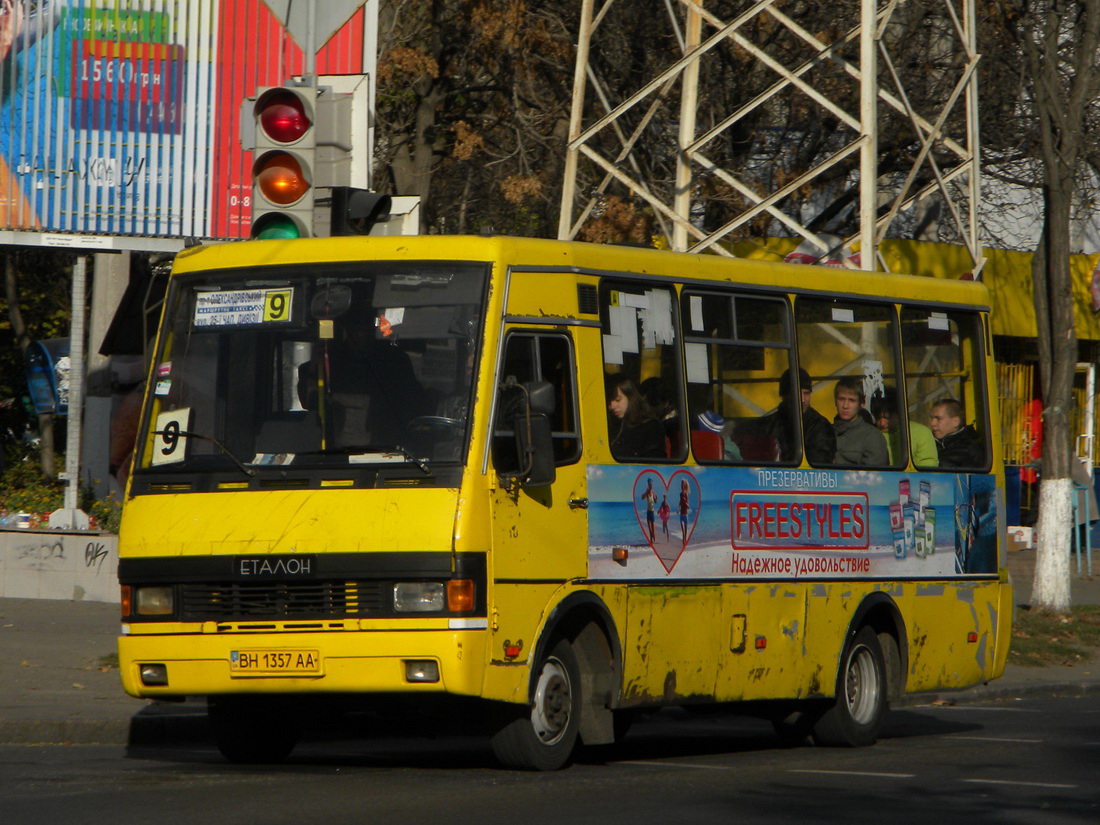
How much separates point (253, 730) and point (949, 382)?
212 inches

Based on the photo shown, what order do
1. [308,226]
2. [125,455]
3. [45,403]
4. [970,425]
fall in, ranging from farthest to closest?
[45,403] < [125,455] < [970,425] < [308,226]

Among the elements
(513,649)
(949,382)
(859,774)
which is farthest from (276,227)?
(949,382)

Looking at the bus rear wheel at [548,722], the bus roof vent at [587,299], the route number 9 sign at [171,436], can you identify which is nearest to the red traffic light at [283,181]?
the route number 9 sign at [171,436]

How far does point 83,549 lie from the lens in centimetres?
1789

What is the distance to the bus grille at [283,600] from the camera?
873 centimetres

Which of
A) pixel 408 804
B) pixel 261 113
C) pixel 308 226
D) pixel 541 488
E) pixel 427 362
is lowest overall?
pixel 408 804

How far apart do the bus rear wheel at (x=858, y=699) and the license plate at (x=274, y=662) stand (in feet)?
12.9

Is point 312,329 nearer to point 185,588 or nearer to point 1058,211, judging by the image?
point 185,588

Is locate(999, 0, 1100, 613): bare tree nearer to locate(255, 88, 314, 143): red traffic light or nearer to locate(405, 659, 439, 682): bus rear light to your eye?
locate(255, 88, 314, 143): red traffic light

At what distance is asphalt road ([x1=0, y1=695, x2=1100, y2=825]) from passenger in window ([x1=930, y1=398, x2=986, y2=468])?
5.94 ft

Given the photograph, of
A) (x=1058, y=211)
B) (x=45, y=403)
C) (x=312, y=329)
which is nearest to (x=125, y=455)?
(x=45, y=403)

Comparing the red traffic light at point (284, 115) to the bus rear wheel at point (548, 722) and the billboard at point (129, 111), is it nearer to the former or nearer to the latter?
the bus rear wheel at point (548, 722)

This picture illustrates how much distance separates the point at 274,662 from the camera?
8.80 m

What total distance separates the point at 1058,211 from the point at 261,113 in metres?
10.3
